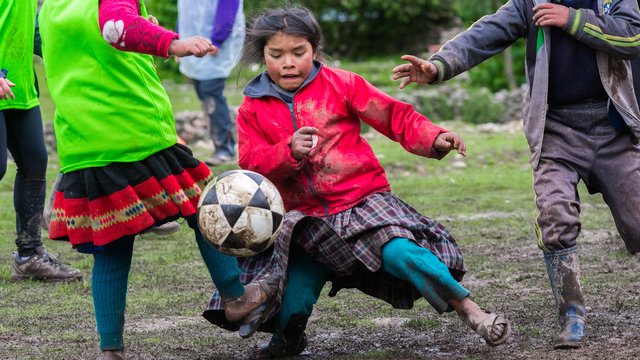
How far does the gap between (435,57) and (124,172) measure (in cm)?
139

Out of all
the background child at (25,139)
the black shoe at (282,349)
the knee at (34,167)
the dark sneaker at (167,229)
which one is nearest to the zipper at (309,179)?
the black shoe at (282,349)

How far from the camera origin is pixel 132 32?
4227 millimetres

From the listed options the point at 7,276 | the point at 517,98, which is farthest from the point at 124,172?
the point at 517,98

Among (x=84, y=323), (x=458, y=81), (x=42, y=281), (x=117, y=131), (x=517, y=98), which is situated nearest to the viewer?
(x=117, y=131)

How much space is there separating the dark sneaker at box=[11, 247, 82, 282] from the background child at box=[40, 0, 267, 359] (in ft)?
6.65

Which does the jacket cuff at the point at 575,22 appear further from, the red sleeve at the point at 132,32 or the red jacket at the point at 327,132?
the red sleeve at the point at 132,32

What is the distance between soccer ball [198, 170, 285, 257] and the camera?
4.38m

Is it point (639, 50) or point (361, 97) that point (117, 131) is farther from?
point (639, 50)

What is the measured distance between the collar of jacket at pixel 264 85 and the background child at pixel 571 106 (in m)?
0.35

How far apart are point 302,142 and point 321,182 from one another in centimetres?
27

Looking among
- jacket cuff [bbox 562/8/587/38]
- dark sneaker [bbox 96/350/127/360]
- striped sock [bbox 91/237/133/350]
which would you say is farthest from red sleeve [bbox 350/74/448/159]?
dark sneaker [bbox 96/350/127/360]

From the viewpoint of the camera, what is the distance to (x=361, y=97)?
15.7 feet

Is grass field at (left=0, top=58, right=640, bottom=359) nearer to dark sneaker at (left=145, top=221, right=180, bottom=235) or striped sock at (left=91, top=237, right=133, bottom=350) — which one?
dark sneaker at (left=145, top=221, right=180, bottom=235)

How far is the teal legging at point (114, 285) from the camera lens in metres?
4.54
